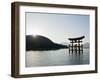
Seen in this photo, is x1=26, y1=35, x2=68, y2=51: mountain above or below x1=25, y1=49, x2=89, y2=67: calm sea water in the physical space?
above

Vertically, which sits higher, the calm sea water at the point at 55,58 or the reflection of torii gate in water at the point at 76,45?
the reflection of torii gate in water at the point at 76,45

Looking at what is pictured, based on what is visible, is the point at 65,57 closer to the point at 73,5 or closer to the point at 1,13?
the point at 73,5

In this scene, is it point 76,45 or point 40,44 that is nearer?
point 40,44

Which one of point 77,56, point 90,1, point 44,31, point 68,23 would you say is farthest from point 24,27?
point 90,1

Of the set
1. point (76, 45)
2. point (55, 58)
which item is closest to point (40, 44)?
point (55, 58)

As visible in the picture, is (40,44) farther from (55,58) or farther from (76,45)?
(76,45)
